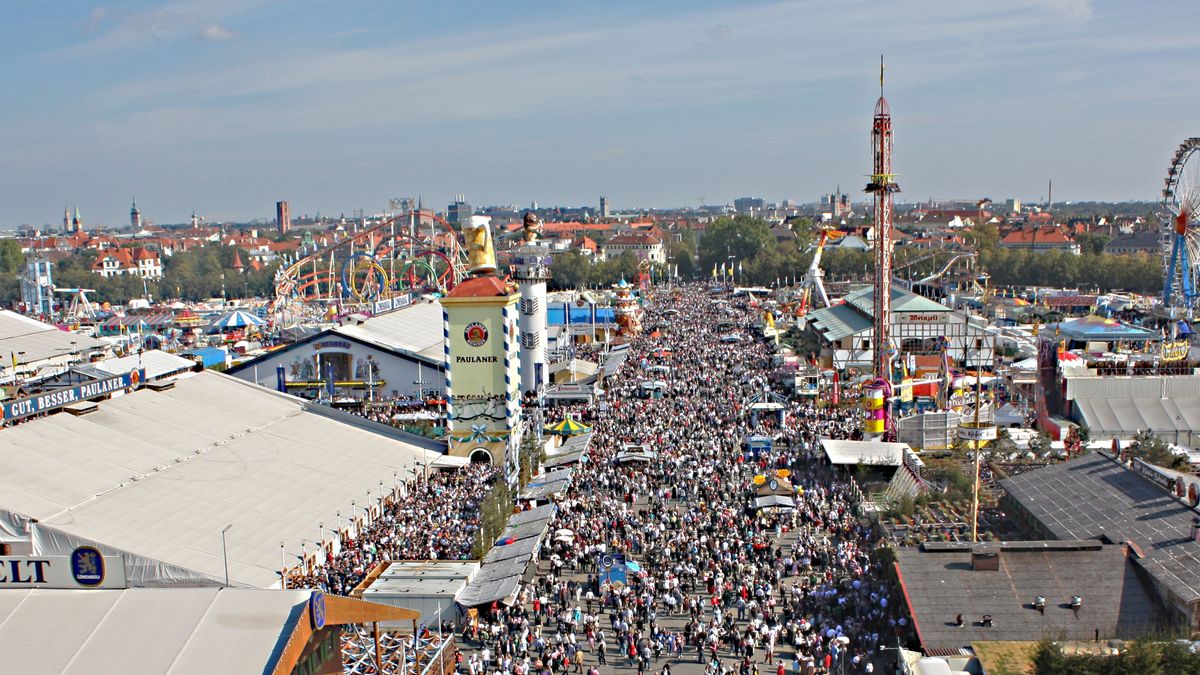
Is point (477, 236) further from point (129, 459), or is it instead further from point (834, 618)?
point (834, 618)

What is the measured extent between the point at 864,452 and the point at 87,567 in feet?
65.3

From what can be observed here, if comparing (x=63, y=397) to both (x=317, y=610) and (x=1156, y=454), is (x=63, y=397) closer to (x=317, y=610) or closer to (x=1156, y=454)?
(x=317, y=610)

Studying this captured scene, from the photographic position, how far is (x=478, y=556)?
63.9ft

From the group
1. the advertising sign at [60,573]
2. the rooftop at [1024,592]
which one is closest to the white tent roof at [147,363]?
the advertising sign at [60,573]

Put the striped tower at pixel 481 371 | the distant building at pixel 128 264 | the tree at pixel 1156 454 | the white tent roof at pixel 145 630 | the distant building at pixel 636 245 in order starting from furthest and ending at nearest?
the distant building at pixel 636 245
the distant building at pixel 128 264
the striped tower at pixel 481 371
the tree at pixel 1156 454
the white tent roof at pixel 145 630

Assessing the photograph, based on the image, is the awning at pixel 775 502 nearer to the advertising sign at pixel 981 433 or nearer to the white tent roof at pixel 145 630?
the advertising sign at pixel 981 433

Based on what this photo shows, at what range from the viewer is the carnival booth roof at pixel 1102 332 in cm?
4847

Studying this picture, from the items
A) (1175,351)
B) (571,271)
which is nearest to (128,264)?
(571,271)

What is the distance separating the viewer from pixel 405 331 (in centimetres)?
4559

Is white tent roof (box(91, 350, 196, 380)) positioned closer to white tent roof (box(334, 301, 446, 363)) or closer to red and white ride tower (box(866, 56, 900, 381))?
white tent roof (box(334, 301, 446, 363))

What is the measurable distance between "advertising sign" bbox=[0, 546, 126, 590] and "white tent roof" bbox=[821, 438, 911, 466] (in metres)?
18.8

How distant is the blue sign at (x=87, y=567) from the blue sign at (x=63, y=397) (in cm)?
1444

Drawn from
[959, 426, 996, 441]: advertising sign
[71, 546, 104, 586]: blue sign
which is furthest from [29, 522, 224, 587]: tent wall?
[959, 426, 996, 441]: advertising sign

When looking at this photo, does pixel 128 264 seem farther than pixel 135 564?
Yes
